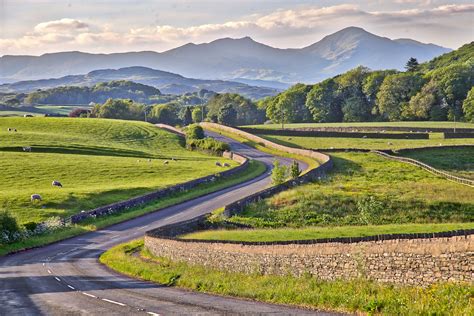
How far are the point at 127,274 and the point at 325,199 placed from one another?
A: 81.5ft

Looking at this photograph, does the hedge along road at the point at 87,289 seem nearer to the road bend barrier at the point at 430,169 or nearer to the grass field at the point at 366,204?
the grass field at the point at 366,204

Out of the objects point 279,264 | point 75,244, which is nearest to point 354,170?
point 75,244

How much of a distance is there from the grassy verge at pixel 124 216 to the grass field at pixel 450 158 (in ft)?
75.7

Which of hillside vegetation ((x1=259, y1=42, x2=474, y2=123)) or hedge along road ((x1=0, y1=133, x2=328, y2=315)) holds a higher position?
hillside vegetation ((x1=259, y1=42, x2=474, y2=123))

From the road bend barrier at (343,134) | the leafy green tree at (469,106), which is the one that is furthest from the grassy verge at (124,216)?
the leafy green tree at (469,106)

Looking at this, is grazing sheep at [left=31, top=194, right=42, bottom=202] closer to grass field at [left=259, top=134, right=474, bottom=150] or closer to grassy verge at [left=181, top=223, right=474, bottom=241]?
grassy verge at [left=181, top=223, right=474, bottom=241]

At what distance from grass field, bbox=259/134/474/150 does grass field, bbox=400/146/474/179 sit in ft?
39.1

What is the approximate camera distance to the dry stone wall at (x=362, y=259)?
21469mm

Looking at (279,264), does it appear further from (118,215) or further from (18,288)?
(118,215)

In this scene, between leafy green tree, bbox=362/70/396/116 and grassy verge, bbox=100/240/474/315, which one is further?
leafy green tree, bbox=362/70/396/116

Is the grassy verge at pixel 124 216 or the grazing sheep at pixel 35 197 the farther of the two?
the grazing sheep at pixel 35 197

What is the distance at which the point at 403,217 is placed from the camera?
51.4 meters

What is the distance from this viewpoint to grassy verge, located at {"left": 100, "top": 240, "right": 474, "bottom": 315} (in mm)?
Answer: 20516

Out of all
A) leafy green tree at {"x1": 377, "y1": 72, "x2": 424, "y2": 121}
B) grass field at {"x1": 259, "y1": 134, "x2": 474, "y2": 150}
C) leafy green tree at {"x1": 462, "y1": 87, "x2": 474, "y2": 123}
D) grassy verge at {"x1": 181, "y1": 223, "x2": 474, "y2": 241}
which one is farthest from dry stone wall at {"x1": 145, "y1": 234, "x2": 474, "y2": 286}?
leafy green tree at {"x1": 377, "y1": 72, "x2": 424, "y2": 121}
